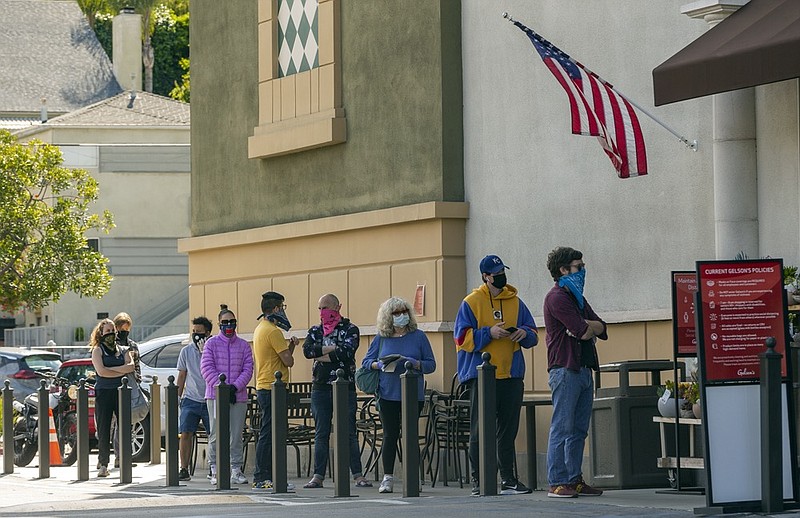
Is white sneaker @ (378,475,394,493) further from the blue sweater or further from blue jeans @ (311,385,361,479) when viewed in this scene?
blue jeans @ (311,385,361,479)

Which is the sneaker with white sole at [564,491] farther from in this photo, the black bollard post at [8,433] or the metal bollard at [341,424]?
the black bollard post at [8,433]

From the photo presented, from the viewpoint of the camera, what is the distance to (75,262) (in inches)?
2060

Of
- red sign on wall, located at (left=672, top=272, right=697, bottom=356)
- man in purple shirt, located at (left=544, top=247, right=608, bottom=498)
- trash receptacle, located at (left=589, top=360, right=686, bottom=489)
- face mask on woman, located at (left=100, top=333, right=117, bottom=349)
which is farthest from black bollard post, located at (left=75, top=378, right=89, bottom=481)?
red sign on wall, located at (left=672, top=272, right=697, bottom=356)

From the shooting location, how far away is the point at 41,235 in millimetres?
52969

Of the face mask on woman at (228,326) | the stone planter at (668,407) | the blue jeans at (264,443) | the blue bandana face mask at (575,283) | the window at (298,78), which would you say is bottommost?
the blue jeans at (264,443)

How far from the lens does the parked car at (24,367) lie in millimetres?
31906

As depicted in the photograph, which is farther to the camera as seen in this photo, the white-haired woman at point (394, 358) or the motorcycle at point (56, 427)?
the motorcycle at point (56, 427)

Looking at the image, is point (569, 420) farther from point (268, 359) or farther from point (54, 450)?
point (54, 450)

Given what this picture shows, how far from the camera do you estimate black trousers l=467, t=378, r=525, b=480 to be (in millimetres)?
13852

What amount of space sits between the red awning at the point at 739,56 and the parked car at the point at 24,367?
20259 mm

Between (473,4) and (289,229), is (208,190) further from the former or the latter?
(473,4)

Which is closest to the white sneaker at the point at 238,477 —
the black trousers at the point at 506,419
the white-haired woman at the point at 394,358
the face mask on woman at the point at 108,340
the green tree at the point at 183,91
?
the white-haired woman at the point at 394,358

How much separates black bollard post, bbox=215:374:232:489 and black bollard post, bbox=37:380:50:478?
3675 millimetres

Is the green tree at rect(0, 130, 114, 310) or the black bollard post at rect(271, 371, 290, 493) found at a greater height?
the green tree at rect(0, 130, 114, 310)
